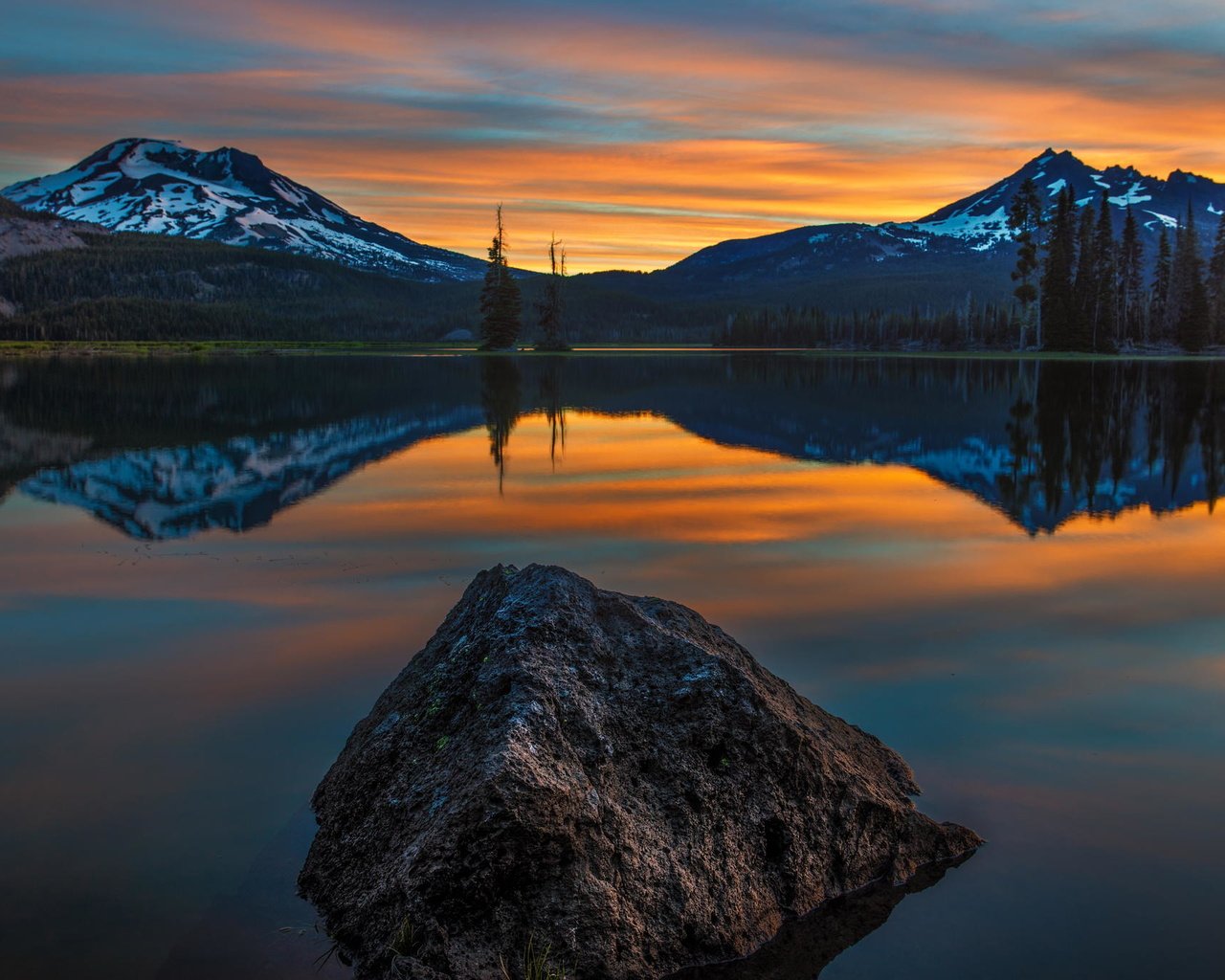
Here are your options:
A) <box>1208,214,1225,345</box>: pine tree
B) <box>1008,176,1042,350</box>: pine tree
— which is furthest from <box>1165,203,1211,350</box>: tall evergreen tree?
<box>1008,176,1042,350</box>: pine tree

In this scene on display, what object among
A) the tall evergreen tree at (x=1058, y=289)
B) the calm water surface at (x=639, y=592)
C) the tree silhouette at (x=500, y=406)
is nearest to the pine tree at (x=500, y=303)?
A: the tree silhouette at (x=500, y=406)

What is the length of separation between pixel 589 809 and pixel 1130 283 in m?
130

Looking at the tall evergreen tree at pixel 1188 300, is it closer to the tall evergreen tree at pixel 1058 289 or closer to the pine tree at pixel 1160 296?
the pine tree at pixel 1160 296

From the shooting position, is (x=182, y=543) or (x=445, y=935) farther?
(x=182, y=543)

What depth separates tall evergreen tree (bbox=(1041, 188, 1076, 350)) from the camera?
326 ft

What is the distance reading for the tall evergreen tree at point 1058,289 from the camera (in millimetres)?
99500

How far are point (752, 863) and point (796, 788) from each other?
546 millimetres

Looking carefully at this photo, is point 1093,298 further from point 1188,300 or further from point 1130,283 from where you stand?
point 1130,283

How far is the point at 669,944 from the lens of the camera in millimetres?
5406

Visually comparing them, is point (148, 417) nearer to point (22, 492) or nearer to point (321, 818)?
point (22, 492)

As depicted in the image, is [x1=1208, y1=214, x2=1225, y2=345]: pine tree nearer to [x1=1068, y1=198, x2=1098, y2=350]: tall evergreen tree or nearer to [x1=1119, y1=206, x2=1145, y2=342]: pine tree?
[x1=1119, y1=206, x2=1145, y2=342]: pine tree

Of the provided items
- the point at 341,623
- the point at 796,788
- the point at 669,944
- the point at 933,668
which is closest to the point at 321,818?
the point at 669,944

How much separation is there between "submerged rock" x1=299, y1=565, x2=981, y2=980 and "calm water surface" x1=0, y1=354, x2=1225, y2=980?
17.2 inches

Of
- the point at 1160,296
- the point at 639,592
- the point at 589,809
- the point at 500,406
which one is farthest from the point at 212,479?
the point at 1160,296
